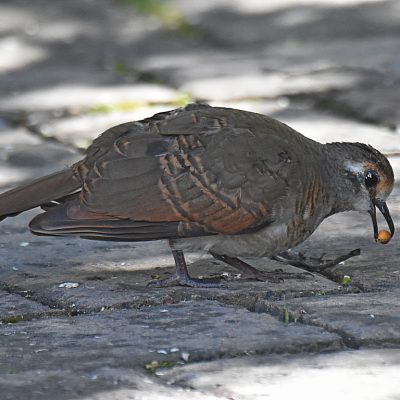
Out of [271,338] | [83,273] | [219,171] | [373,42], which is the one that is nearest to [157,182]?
[219,171]

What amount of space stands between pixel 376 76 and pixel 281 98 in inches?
32.5

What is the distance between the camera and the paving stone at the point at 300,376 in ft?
11.5

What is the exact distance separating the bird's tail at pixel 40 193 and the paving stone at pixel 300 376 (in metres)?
1.46

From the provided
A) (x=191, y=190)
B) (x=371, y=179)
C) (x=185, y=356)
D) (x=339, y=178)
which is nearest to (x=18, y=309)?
(x=191, y=190)

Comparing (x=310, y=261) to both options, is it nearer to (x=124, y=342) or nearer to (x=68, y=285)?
(x=68, y=285)

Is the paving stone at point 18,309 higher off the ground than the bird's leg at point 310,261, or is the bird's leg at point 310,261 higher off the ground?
the bird's leg at point 310,261

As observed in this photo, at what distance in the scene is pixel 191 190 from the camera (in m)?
4.88

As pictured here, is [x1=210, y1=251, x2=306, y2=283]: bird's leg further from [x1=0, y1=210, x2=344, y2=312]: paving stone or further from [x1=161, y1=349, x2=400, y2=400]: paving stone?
[x1=161, y1=349, x2=400, y2=400]: paving stone

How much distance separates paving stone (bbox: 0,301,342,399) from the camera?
3.67m

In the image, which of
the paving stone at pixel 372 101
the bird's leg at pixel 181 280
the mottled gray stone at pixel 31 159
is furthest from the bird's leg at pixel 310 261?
the paving stone at pixel 372 101

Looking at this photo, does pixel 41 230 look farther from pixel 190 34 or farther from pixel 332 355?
pixel 190 34

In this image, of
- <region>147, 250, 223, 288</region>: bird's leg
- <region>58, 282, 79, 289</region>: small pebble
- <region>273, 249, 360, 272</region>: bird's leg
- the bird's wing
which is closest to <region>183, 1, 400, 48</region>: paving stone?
<region>273, 249, 360, 272</region>: bird's leg

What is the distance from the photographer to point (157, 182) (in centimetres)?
488

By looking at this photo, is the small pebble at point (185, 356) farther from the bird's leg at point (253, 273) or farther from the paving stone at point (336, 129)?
the paving stone at point (336, 129)
